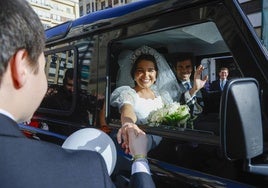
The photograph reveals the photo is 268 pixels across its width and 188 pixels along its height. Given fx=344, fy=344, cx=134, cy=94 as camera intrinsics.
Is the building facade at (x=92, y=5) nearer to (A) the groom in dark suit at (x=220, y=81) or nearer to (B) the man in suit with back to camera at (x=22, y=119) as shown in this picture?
(A) the groom in dark suit at (x=220, y=81)

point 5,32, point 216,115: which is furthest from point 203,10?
point 5,32

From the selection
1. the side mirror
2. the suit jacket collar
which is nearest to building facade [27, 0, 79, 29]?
the side mirror

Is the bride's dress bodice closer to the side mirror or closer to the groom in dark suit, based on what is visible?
the groom in dark suit

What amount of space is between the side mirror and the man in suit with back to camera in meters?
0.48

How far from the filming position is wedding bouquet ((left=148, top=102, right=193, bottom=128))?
1.85m

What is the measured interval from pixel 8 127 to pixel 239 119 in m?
0.76

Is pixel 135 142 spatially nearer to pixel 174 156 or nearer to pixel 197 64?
pixel 174 156

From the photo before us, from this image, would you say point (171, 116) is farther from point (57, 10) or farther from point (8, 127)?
point (57, 10)

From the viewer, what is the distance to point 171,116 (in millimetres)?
1876

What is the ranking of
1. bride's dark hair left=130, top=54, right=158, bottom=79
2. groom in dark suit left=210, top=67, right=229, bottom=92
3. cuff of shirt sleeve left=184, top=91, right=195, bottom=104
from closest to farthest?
groom in dark suit left=210, top=67, right=229, bottom=92
cuff of shirt sleeve left=184, top=91, right=195, bottom=104
bride's dark hair left=130, top=54, right=158, bottom=79

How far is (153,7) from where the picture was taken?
5.90 ft

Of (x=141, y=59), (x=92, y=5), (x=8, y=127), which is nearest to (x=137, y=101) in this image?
(x=141, y=59)

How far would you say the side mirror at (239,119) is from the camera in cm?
120

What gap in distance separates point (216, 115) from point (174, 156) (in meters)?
0.31
